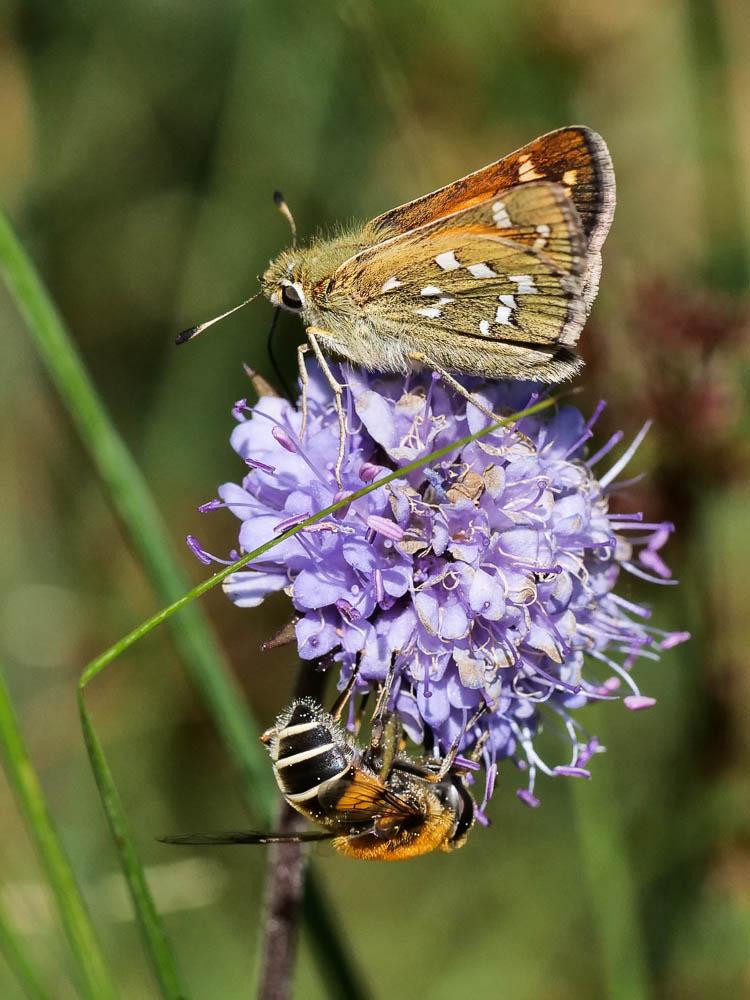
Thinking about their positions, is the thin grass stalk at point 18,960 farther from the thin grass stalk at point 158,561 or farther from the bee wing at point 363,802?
the thin grass stalk at point 158,561

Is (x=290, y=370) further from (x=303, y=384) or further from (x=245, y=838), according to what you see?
(x=245, y=838)

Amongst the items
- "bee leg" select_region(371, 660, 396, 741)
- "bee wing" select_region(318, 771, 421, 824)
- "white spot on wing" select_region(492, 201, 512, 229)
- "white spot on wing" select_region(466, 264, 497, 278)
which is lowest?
"bee wing" select_region(318, 771, 421, 824)

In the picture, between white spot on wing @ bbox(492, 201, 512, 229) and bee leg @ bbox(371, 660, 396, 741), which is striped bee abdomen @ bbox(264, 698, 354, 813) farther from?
white spot on wing @ bbox(492, 201, 512, 229)

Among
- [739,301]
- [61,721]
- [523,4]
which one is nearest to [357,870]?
[61,721]

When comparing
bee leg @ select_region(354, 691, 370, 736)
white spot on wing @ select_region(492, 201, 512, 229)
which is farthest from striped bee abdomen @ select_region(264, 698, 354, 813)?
white spot on wing @ select_region(492, 201, 512, 229)

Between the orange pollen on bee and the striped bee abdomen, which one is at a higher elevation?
the striped bee abdomen

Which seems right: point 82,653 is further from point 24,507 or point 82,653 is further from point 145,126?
point 145,126

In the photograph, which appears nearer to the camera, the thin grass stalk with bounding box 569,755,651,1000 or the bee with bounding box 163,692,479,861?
the bee with bounding box 163,692,479,861

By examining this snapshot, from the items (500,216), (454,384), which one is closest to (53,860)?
(454,384)
